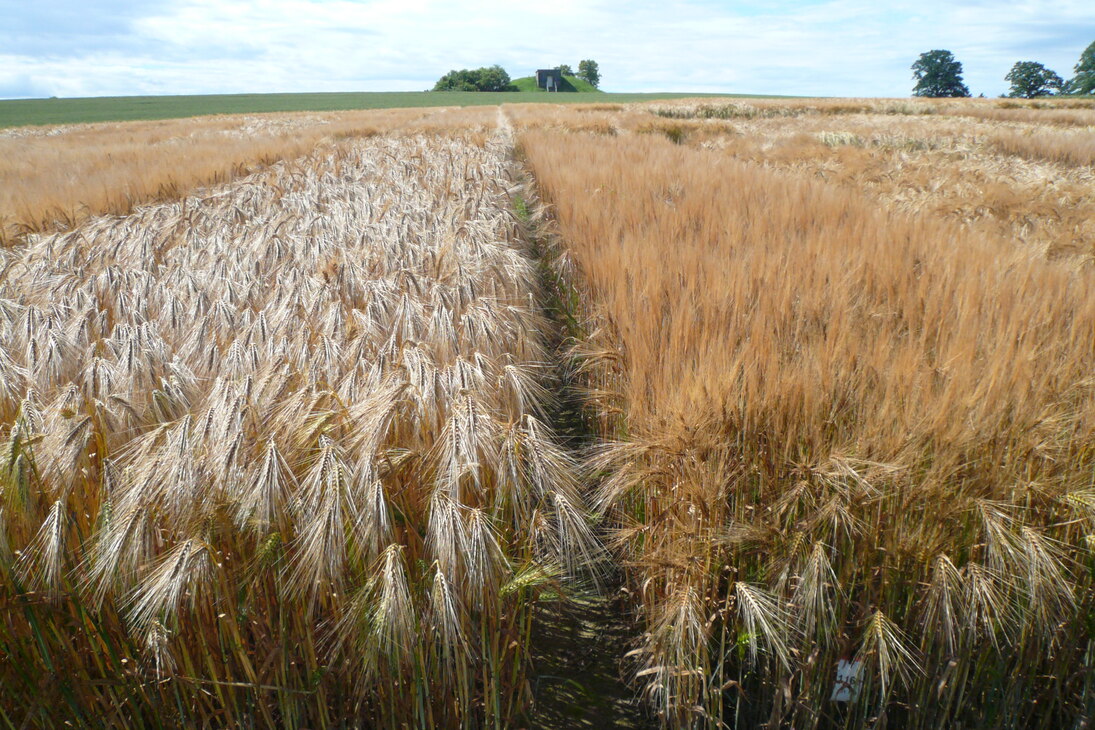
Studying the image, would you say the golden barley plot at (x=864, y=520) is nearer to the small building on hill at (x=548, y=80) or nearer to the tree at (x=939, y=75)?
the tree at (x=939, y=75)

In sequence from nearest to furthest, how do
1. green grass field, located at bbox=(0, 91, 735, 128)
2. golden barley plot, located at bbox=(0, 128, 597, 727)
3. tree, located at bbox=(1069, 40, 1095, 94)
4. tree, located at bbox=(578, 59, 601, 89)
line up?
golden barley plot, located at bbox=(0, 128, 597, 727), green grass field, located at bbox=(0, 91, 735, 128), tree, located at bbox=(1069, 40, 1095, 94), tree, located at bbox=(578, 59, 601, 89)

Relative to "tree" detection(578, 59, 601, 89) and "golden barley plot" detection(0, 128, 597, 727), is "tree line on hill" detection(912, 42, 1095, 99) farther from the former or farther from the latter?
"golden barley plot" detection(0, 128, 597, 727)

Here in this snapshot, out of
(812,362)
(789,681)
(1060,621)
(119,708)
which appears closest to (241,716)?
(119,708)

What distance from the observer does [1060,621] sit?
1646mm

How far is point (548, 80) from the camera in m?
84.9

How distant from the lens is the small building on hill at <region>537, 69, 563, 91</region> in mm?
84750

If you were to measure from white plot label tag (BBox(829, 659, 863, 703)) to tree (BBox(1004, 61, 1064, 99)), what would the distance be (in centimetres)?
8116

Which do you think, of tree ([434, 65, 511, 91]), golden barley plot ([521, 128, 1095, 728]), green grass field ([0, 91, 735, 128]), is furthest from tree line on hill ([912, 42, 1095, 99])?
golden barley plot ([521, 128, 1095, 728])

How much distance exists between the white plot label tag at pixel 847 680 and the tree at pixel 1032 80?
266 feet

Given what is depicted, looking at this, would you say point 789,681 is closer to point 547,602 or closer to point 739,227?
point 547,602

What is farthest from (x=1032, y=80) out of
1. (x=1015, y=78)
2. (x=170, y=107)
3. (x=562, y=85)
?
(x=170, y=107)

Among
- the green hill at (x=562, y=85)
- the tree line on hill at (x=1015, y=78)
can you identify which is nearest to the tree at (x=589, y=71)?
the green hill at (x=562, y=85)

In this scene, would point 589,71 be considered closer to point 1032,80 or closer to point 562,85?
point 562,85

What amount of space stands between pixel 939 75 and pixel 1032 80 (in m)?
8.37
